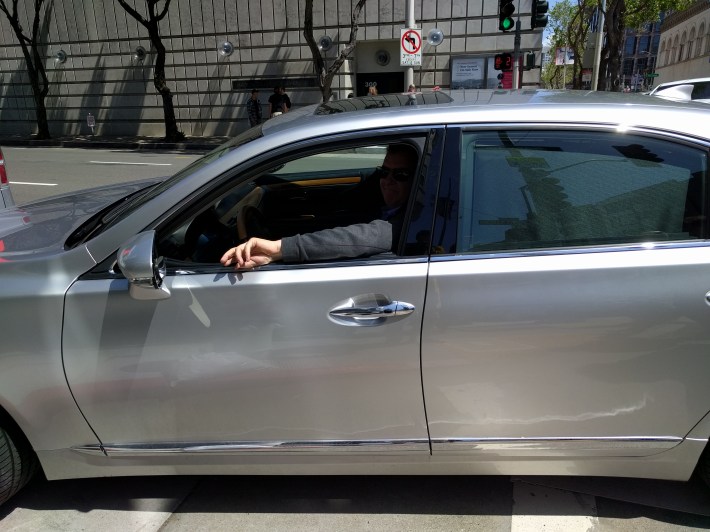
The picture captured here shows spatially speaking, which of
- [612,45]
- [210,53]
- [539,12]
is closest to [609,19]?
[612,45]

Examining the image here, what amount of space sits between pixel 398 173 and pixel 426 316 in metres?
0.62

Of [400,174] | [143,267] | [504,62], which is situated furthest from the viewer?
[504,62]

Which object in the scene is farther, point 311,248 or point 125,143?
point 125,143

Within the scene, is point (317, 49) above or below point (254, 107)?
above

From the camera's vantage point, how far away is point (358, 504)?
2281 millimetres

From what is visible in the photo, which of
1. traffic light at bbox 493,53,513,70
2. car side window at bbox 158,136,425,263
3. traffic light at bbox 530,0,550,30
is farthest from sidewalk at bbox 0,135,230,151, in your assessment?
car side window at bbox 158,136,425,263

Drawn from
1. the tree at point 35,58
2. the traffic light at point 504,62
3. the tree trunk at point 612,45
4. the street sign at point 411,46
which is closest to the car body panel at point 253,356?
the street sign at point 411,46

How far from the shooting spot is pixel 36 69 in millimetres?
21406

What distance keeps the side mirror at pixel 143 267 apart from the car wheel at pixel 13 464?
2.74 feet

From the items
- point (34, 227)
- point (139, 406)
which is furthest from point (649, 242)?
point (34, 227)

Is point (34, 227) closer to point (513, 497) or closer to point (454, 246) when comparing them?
point (454, 246)

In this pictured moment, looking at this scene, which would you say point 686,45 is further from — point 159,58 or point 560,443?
point 560,443

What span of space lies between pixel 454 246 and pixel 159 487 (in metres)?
1.72

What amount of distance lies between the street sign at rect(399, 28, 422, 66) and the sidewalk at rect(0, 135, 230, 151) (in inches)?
281
